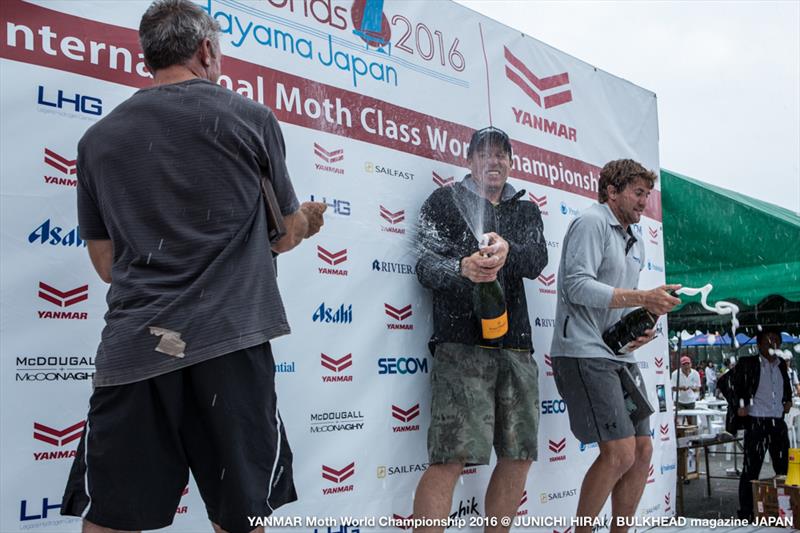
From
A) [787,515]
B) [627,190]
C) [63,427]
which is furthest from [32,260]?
[787,515]

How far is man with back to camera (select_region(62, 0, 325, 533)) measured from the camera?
1.62 m

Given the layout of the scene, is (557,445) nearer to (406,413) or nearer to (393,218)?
(406,413)

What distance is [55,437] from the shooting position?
2.36 m

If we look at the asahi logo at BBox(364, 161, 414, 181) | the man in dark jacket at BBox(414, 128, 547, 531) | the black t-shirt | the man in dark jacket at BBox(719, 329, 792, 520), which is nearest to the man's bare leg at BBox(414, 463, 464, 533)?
→ the man in dark jacket at BBox(414, 128, 547, 531)

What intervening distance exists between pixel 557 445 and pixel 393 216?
1867mm

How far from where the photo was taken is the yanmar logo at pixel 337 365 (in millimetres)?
3172

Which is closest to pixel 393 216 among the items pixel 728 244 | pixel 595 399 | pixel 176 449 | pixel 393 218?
pixel 393 218

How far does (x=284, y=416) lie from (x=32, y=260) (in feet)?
3.86

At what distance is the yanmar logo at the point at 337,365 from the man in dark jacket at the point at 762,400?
6293 millimetres

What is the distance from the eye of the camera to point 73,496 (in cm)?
164

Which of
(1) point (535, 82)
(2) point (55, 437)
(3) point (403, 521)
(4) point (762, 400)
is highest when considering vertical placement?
(1) point (535, 82)

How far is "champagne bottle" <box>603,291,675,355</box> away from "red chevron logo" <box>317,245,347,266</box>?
4.96 feet

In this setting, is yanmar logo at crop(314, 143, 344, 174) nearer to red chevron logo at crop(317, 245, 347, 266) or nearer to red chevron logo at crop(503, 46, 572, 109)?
red chevron logo at crop(317, 245, 347, 266)

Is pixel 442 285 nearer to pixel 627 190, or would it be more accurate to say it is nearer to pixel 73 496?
pixel 627 190
